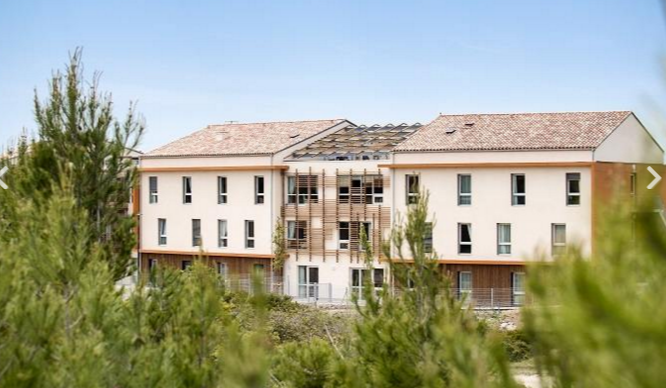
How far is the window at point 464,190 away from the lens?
41.8 m

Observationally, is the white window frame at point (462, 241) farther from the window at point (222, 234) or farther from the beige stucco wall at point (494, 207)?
the window at point (222, 234)

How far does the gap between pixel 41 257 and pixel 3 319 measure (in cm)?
229

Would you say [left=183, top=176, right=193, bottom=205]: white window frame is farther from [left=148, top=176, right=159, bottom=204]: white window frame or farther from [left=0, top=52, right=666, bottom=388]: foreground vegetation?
[left=0, top=52, right=666, bottom=388]: foreground vegetation

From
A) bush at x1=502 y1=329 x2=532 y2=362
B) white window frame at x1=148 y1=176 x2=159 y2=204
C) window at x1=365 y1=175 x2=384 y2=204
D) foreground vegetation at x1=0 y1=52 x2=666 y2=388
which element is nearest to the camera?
foreground vegetation at x1=0 y1=52 x2=666 y2=388

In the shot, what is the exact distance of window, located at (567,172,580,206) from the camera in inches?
1566

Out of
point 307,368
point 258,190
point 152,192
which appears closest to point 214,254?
point 258,190

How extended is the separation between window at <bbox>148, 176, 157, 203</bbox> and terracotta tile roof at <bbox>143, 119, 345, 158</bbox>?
4.30 feet

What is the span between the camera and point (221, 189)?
156 feet

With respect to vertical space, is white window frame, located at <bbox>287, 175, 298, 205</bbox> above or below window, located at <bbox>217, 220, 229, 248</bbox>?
above

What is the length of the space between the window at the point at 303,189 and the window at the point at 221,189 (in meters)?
3.74

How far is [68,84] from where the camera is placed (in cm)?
1825

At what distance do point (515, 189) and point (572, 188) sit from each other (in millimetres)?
2540

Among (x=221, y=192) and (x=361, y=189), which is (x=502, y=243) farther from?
(x=221, y=192)

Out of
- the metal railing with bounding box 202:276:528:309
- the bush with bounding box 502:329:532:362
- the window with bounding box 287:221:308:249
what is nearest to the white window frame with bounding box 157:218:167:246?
the metal railing with bounding box 202:276:528:309
